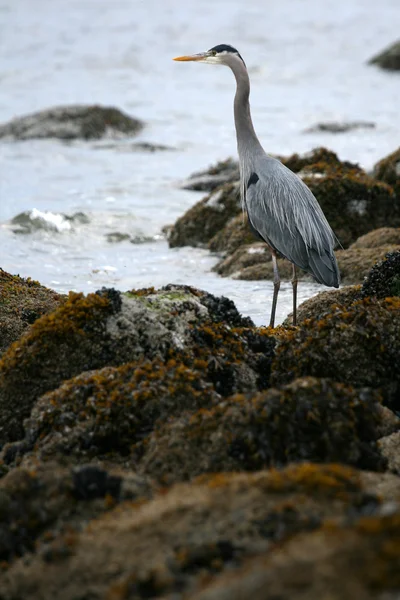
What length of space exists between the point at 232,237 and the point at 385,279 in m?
4.33

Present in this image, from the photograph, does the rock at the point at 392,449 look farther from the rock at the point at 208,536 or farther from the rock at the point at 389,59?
the rock at the point at 389,59

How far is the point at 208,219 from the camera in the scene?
10406 millimetres

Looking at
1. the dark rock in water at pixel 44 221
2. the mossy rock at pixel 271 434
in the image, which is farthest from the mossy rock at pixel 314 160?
the mossy rock at pixel 271 434

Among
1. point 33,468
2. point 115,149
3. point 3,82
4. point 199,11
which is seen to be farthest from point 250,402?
point 199,11

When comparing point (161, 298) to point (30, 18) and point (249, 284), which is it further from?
point (30, 18)

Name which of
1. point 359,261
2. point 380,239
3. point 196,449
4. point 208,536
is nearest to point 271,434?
point 196,449

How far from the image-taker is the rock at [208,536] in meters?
2.40

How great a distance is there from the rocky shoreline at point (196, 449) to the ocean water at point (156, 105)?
2.84m

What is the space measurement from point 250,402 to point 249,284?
4.65m

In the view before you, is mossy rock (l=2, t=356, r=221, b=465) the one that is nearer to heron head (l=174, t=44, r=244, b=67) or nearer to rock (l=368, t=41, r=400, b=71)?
heron head (l=174, t=44, r=244, b=67)

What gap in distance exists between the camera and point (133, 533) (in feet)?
9.02

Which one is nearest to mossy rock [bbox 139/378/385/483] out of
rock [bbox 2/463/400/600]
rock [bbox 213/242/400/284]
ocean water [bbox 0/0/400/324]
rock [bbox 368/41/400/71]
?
rock [bbox 2/463/400/600]

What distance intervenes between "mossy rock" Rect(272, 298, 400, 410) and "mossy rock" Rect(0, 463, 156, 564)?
1388 mm

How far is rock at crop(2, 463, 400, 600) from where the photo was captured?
2.40m
